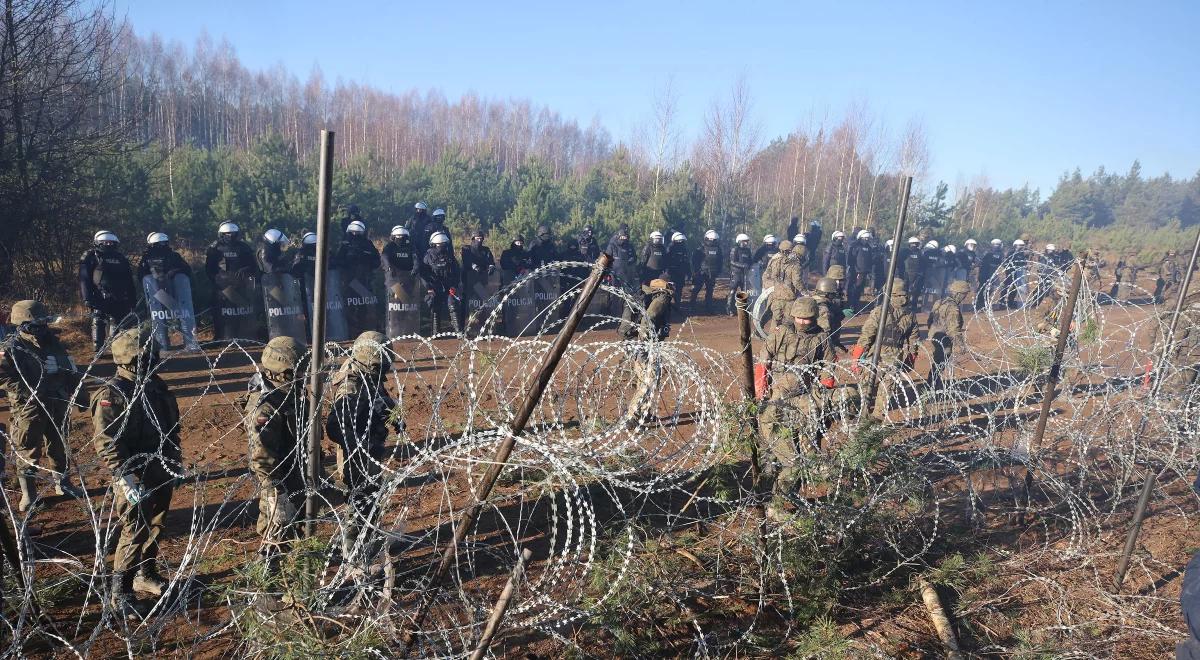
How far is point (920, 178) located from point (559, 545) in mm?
30824

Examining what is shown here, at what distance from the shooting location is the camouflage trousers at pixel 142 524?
4340 millimetres

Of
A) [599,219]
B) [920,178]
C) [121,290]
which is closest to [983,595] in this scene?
[121,290]

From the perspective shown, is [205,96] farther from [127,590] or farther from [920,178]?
[127,590]

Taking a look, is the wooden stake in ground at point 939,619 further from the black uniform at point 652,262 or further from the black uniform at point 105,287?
the black uniform at point 652,262

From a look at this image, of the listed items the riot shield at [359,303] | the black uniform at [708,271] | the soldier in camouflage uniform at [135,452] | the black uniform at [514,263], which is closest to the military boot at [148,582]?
the soldier in camouflage uniform at [135,452]

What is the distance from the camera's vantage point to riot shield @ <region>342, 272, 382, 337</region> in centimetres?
1160

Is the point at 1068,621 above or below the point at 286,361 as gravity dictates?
below

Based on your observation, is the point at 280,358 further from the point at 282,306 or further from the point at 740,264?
the point at 740,264

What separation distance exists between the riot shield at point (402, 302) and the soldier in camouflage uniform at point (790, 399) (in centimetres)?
640

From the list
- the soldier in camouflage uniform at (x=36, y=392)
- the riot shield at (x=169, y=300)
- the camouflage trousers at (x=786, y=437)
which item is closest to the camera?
the camouflage trousers at (x=786, y=437)

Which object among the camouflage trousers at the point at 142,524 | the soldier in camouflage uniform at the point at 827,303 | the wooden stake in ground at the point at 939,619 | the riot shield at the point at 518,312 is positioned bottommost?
the wooden stake in ground at the point at 939,619

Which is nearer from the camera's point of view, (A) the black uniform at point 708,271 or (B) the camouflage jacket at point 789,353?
(B) the camouflage jacket at point 789,353

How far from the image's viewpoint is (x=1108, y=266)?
87.0 feet

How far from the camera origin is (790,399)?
6.04m
